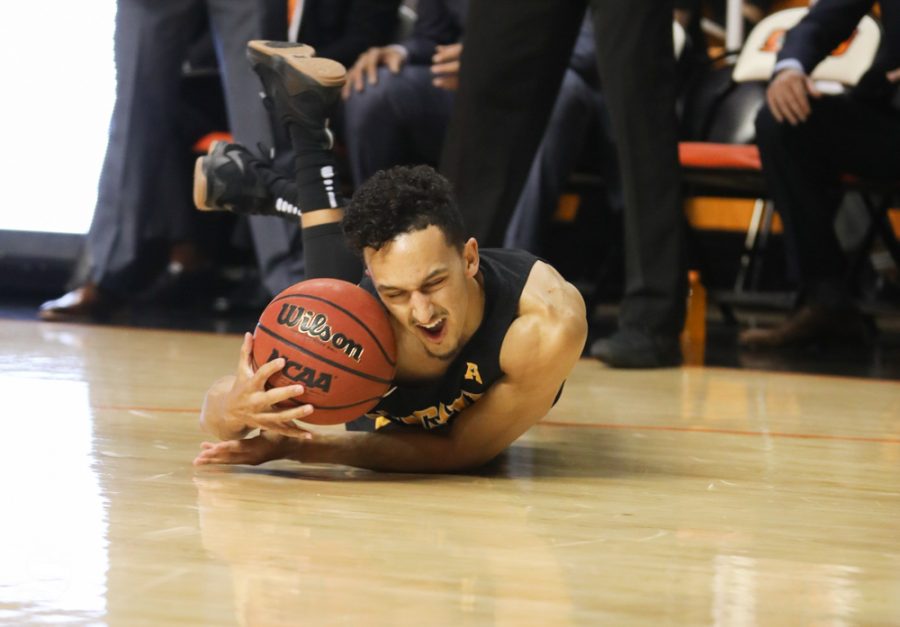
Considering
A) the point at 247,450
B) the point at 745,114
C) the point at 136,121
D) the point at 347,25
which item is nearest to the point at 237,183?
the point at 247,450

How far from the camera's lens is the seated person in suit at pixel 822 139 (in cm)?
384

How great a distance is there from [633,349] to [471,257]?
1.61m

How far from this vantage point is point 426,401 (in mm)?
1866

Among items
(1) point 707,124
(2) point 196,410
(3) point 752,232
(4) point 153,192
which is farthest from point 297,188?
(3) point 752,232

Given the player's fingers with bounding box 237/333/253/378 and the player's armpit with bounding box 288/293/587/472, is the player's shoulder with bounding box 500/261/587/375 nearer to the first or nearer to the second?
the player's armpit with bounding box 288/293/587/472

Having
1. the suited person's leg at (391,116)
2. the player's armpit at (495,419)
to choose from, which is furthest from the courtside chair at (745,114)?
the player's armpit at (495,419)

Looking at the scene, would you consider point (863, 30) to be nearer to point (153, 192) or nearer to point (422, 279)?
point (153, 192)

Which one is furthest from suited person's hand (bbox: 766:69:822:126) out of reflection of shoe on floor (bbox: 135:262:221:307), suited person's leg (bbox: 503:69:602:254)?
reflection of shoe on floor (bbox: 135:262:221:307)

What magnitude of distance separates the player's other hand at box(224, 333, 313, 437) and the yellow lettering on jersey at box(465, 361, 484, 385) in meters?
0.26

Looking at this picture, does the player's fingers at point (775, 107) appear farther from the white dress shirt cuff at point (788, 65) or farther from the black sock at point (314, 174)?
the black sock at point (314, 174)

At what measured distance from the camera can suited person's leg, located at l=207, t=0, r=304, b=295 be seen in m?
3.85

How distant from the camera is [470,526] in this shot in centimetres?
150

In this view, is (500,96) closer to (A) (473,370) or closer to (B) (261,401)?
(A) (473,370)

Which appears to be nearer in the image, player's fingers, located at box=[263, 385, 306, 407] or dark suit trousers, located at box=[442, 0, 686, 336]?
player's fingers, located at box=[263, 385, 306, 407]
